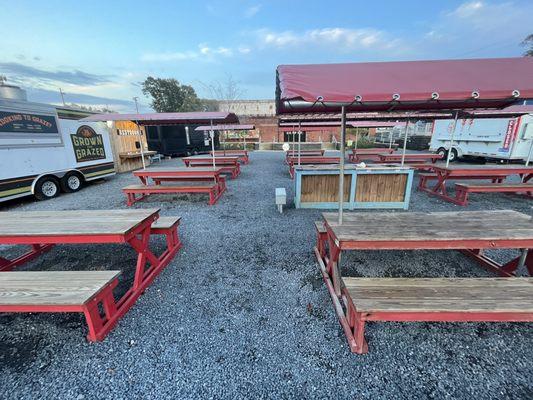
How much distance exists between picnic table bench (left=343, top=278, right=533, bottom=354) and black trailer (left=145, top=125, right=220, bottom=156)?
53.8 feet

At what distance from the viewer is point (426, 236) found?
2404mm

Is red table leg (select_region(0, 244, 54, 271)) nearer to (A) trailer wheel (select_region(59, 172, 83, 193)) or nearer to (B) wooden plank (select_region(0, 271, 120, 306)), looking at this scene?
(B) wooden plank (select_region(0, 271, 120, 306))

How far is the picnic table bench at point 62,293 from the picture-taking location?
1972 millimetres

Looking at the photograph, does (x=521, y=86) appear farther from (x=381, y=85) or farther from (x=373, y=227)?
(x=373, y=227)

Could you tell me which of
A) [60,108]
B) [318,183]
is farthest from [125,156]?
[318,183]

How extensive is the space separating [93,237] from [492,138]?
1556cm

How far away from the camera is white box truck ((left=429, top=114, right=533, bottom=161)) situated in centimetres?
986

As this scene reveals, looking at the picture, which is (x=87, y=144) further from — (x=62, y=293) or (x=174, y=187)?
(x=62, y=293)

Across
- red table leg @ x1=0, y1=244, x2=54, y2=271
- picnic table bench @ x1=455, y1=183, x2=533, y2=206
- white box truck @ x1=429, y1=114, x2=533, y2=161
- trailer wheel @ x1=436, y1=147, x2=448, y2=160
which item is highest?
white box truck @ x1=429, y1=114, x2=533, y2=161

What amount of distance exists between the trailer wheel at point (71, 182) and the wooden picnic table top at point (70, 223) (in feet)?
16.7

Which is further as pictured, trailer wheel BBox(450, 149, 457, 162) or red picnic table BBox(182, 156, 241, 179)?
trailer wheel BBox(450, 149, 457, 162)

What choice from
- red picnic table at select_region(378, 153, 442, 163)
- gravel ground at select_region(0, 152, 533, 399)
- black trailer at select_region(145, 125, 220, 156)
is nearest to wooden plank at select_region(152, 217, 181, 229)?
gravel ground at select_region(0, 152, 533, 399)

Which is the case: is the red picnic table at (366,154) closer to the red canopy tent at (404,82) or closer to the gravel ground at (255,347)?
the gravel ground at (255,347)

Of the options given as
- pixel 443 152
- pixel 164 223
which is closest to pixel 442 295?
pixel 164 223
